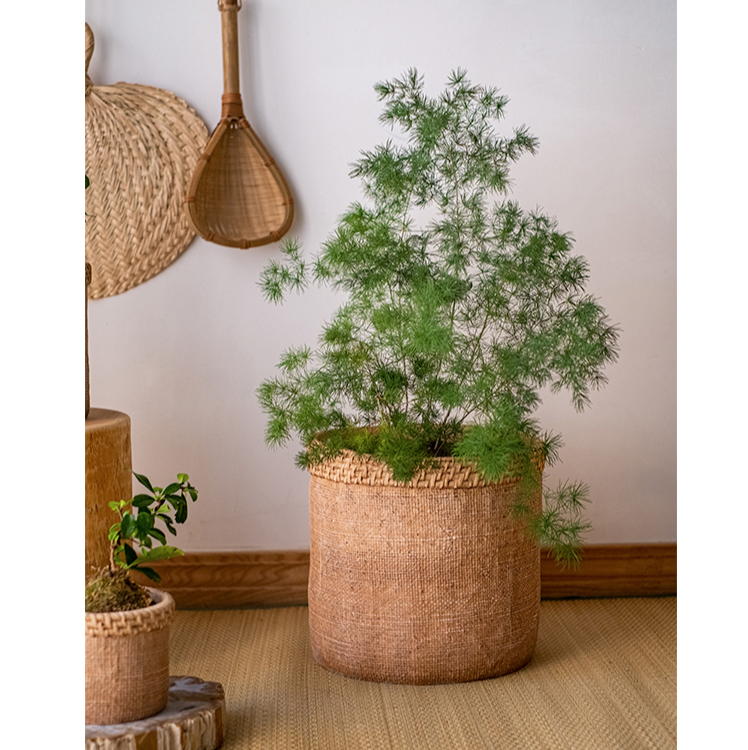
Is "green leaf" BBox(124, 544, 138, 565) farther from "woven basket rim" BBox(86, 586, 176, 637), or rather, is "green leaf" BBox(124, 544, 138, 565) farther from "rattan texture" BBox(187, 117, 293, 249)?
"rattan texture" BBox(187, 117, 293, 249)

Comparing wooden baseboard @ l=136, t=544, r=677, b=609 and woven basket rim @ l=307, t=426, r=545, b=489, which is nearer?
woven basket rim @ l=307, t=426, r=545, b=489

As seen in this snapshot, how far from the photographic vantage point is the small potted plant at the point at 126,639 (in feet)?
3.54

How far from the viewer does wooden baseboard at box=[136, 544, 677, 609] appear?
183 cm

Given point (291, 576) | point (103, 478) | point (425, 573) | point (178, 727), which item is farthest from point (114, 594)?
point (291, 576)

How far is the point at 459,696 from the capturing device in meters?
1.32

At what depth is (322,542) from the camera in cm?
143

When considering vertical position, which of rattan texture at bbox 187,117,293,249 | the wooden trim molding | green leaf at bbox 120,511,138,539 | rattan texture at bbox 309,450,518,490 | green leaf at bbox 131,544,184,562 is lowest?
the wooden trim molding

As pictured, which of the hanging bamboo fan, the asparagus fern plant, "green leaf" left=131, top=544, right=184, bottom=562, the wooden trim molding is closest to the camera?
"green leaf" left=131, top=544, right=184, bottom=562

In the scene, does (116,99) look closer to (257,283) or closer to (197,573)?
(257,283)

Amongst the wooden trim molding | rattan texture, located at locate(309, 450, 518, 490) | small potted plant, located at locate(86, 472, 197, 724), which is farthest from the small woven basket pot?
the wooden trim molding

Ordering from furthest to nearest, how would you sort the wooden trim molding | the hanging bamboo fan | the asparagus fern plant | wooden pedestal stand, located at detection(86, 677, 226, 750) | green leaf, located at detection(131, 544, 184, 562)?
the wooden trim molding, the hanging bamboo fan, the asparagus fern plant, green leaf, located at detection(131, 544, 184, 562), wooden pedestal stand, located at detection(86, 677, 226, 750)

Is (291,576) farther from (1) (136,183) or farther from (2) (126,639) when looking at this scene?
(1) (136,183)

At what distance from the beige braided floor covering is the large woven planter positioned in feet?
0.17

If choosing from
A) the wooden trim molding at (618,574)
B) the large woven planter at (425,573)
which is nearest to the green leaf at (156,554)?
the large woven planter at (425,573)
